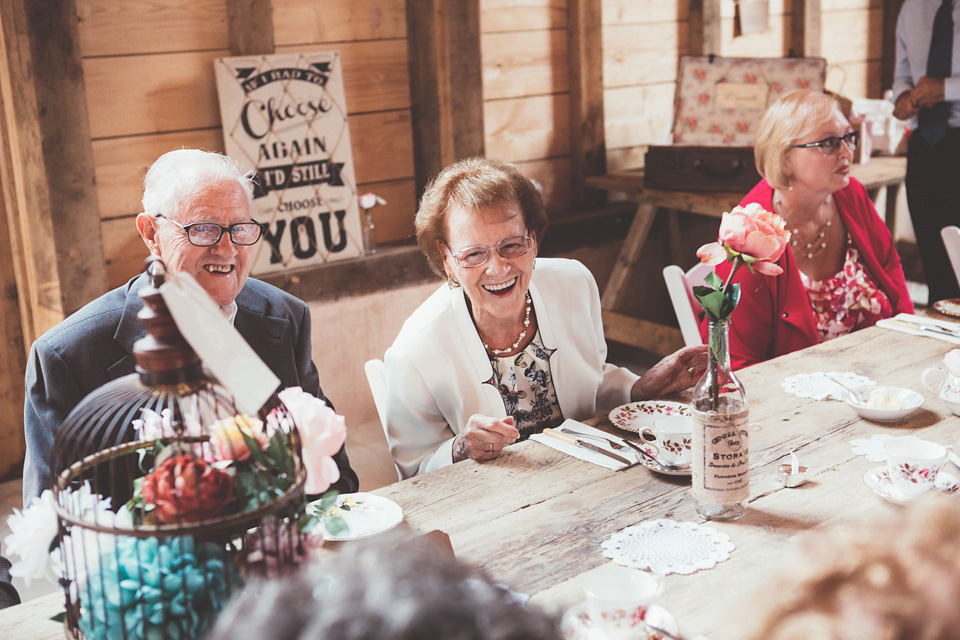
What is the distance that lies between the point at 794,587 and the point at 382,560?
28 cm

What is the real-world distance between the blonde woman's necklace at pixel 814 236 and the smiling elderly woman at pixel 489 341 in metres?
0.99

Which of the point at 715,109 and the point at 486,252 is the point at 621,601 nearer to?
the point at 486,252

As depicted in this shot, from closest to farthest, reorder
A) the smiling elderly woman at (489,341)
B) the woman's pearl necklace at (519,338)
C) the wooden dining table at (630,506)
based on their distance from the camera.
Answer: the wooden dining table at (630,506) < the smiling elderly woman at (489,341) < the woman's pearl necklace at (519,338)

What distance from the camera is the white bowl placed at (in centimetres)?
191

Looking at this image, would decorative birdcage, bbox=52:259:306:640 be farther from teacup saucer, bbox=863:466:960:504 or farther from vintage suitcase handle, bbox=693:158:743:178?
vintage suitcase handle, bbox=693:158:743:178

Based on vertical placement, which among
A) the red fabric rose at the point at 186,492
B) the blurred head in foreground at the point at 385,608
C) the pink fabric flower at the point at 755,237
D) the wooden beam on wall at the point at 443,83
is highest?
the wooden beam on wall at the point at 443,83

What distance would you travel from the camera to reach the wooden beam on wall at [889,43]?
5691 mm

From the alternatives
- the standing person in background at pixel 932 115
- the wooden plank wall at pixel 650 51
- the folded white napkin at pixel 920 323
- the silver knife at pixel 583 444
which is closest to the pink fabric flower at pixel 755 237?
the silver knife at pixel 583 444

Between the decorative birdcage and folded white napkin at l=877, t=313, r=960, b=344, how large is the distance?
6.32 feet

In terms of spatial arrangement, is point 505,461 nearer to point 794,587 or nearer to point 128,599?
point 128,599

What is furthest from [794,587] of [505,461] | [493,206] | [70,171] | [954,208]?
[954,208]

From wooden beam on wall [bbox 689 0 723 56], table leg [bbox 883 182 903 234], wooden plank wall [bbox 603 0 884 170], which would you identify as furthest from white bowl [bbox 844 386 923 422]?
table leg [bbox 883 182 903 234]

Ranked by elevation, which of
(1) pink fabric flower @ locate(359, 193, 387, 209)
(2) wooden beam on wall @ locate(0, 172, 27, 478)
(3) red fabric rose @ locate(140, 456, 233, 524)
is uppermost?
(1) pink fabric flower @ locate(359, 193, 387, 209)

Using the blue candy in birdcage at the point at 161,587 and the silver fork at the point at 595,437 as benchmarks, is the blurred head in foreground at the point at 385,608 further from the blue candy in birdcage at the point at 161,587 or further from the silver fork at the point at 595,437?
the silver fork at the point at 595,437
